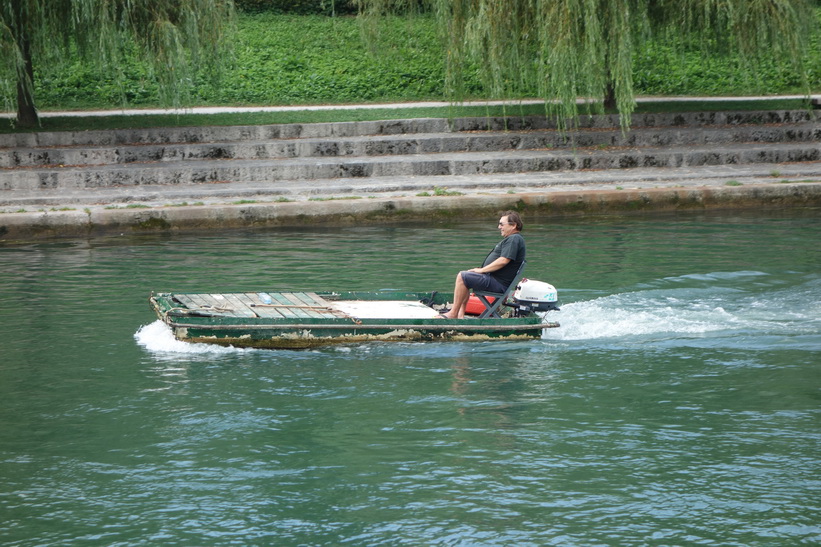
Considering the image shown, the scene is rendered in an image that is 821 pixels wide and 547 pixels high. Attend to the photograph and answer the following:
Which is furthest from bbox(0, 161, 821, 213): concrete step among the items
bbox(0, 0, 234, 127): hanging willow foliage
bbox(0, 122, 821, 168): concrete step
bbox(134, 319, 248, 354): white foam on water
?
bbox(134, 319, 248, 354): white foam on water

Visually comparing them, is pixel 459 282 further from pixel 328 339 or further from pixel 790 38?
pixel 790 38

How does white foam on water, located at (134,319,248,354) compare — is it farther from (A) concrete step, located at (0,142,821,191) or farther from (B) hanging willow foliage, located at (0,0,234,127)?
(B) hanging willow foliage, located at (0,0,234,127)

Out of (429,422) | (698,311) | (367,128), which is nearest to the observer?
(429,422)

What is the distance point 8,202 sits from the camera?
63.6 feet

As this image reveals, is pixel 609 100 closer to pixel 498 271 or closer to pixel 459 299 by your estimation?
pixel 498 271

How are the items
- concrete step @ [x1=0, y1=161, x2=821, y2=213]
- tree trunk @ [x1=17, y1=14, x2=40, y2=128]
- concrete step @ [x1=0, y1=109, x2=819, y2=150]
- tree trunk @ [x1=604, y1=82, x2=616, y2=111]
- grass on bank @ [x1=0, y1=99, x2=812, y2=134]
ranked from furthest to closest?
1. tree trunk @ [x1=604, y1=82, x2=616, y2=111]
2. grass on bank @ [x1=0, y1=99, x2=812, y2=134]
3. concrete step @ [x1=0, y1=109, x2=819, y2=150]
4. tree trunk @ [x1=17, y1=14, x2=40, y2=128]
5. concrete step @ [x1=0, y1=161, x2=821, y2=213]

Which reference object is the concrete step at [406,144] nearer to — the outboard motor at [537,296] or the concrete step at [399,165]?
the concrete step at [399,165]

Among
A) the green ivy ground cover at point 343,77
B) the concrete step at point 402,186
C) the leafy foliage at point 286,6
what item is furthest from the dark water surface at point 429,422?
the leafy foliage at point 286,6

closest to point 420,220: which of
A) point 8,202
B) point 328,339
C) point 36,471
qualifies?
point 8,202

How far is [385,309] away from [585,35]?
35.9 feet

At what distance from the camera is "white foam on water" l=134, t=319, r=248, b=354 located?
35.6 ft

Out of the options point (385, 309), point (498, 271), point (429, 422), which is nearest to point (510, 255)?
point (498, 271)

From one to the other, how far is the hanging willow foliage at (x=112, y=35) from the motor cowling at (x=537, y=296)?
1215 centimetres

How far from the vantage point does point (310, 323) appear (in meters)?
10.7
